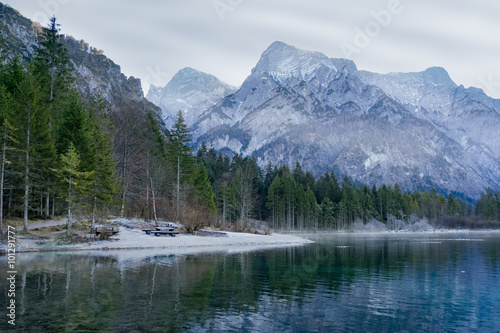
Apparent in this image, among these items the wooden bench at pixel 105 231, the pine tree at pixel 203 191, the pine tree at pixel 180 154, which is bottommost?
the wooden bench at pixel 105 231

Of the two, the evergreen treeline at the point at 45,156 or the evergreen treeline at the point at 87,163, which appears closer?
the evergreen treeline at the point at 45,156

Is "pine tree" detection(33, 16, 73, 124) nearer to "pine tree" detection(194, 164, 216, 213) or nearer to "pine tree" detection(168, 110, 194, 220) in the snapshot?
"pine tree" detection(168, 110, 194, 220)

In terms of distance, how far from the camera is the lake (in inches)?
486

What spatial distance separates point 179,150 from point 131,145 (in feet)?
28.3

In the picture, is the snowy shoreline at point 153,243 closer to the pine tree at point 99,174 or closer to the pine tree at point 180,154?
the pine tree at point 99,174

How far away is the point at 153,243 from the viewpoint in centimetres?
4206

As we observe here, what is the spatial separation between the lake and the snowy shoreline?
681 cm

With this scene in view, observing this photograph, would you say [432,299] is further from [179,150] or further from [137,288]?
[179,150]

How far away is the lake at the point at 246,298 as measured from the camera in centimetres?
1234

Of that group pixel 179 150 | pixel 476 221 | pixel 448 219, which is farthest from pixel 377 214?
pixel 179 150

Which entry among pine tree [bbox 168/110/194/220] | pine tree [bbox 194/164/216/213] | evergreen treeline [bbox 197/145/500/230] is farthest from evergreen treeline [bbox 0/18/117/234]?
evergreen treeline [bbox 197/145/500/230]

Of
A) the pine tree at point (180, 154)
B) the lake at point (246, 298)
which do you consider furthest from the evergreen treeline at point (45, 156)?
the pine tree at point (180, 154)

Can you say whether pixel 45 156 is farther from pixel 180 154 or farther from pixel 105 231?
pixel 180 154

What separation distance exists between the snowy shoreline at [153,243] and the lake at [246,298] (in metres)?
6.81
